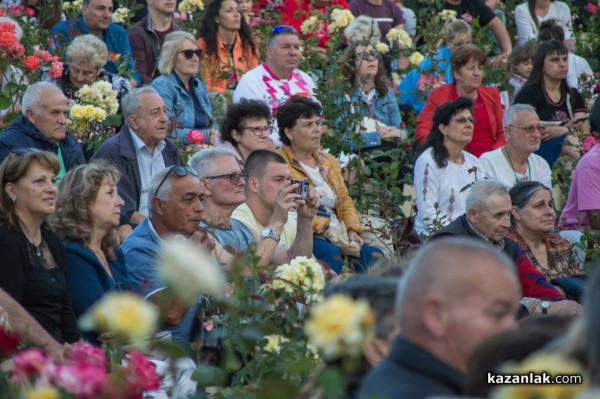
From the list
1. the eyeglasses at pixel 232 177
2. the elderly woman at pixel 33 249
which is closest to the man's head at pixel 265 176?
the eyeglasses at pixel 232 177

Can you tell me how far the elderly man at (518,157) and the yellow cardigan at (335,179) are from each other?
3.69ft

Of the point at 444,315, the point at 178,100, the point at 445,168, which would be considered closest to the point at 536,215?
the point at 445,168

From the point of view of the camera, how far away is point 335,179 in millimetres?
7730

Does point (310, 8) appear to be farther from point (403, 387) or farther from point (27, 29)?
point (403, 387)

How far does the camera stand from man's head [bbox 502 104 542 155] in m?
8.34

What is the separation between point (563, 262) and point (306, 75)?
287cm

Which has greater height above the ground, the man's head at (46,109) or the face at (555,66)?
the man's head at (46,109)

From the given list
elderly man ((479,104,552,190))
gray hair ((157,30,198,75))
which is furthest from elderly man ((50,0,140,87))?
elderly man ((479,104,552,190))

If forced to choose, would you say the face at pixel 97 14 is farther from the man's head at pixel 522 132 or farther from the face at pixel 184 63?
the man's head at pixel 522 132

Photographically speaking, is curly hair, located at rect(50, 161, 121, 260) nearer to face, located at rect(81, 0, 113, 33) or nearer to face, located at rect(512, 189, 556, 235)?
face, located at rect(512, 189, 556, 235)

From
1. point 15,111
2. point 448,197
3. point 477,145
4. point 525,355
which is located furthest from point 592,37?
point 525,355

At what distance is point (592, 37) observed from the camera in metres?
11.9

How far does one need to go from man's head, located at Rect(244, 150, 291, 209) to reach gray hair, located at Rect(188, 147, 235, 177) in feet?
0.78

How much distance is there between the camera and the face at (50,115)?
6785 millimetres
